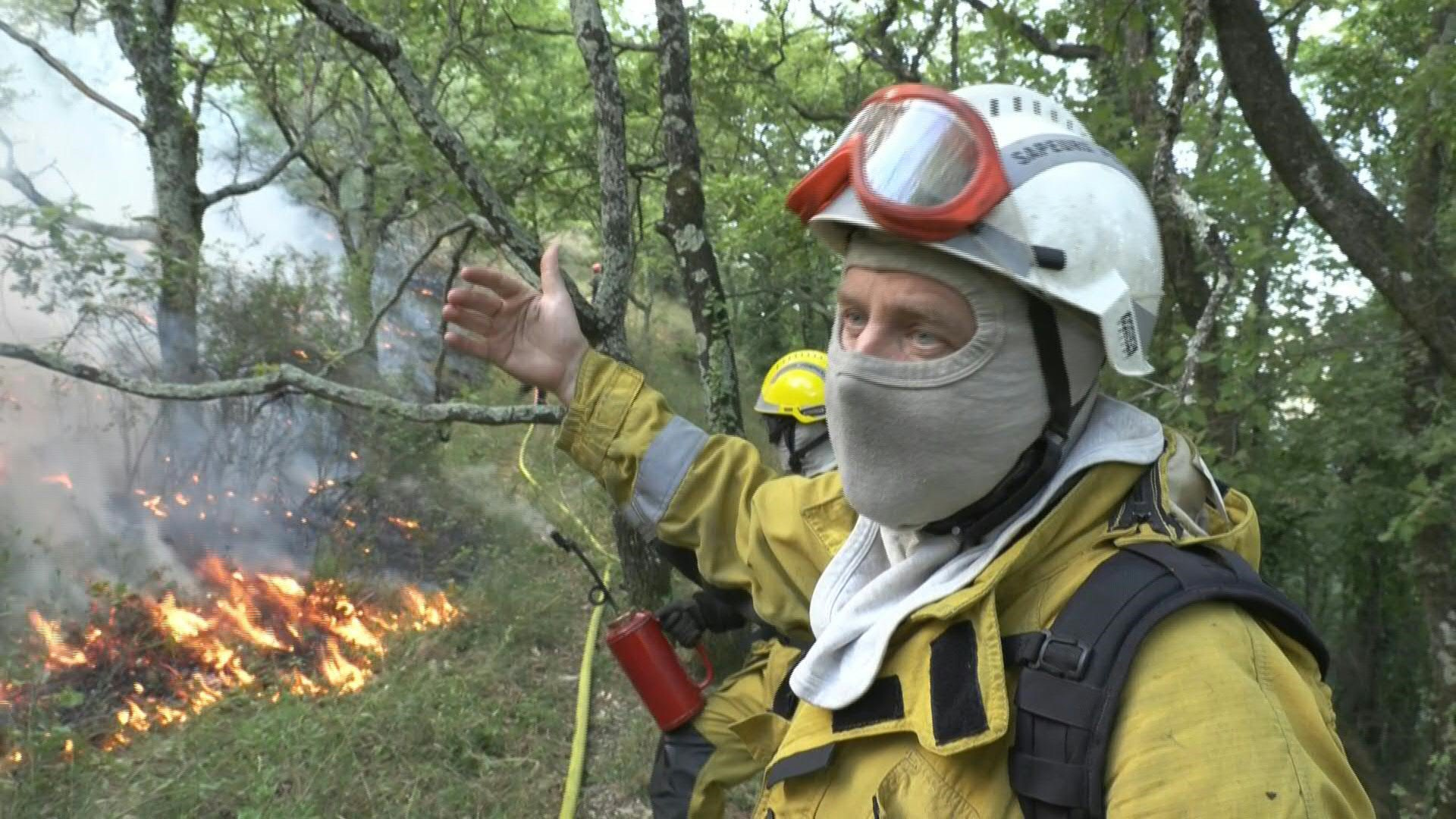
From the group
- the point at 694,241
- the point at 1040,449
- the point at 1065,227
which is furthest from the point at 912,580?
the point at 694,241

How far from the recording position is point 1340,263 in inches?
259

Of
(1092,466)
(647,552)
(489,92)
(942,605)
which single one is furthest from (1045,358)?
(489,92)

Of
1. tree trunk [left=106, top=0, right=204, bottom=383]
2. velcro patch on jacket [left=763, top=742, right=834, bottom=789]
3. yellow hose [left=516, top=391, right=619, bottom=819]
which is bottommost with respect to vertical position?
yellow hose [left=516, top=391, right=619, bottom=819]

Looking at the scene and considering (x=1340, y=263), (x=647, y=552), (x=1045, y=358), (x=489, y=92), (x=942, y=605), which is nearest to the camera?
(x=942, y=605)

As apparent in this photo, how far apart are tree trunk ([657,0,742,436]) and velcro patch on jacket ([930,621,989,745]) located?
3258mm

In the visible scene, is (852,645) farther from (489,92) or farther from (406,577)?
(489,92)

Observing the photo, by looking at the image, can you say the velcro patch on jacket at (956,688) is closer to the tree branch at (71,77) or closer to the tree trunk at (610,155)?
the tree trunk at (610,155)

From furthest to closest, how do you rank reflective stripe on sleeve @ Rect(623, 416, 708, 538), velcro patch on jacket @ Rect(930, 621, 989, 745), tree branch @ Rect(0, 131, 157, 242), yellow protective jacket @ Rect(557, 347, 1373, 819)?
1. tree branch @ Rect(0, 131, 157, 242)
2. reflective stripe on sleeve @ Rect(623, 416, 708, 538)
3. velcro patch on jacket @ Rect(930, 621, 989, 745)
4. yellow protective jacket @ Rect(557, 347, 1373, 819)

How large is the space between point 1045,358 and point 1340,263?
6851mm

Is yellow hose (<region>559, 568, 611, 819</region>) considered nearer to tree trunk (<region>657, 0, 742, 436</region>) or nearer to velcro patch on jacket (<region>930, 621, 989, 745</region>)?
tree trunk (<region>657, 0, 742, 436</region>)

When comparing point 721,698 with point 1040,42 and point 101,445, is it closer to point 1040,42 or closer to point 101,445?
point 1040,42

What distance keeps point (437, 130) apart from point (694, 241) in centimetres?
160

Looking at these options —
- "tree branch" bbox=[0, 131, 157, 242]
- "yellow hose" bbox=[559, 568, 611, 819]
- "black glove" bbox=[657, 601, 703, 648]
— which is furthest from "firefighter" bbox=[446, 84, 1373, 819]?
"tree branch" bbox=[0, 131, 157, 242]

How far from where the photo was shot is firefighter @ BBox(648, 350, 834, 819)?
3500 mm
